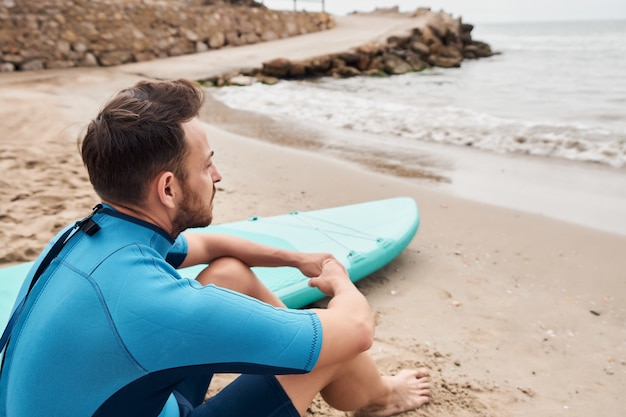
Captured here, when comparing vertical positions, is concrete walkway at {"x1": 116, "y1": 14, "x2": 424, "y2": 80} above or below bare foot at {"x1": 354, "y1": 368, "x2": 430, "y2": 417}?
above

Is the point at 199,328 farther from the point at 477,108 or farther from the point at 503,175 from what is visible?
the point at 477,108

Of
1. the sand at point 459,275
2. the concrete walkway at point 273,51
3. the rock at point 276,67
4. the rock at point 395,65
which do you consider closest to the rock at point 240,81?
the concrete walkway at point 273,51

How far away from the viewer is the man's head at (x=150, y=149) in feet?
3.58

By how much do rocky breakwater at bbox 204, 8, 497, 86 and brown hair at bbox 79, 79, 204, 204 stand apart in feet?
34.4

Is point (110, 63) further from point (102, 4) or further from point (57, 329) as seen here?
point (57, 329)

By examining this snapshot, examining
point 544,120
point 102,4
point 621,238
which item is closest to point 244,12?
point 102,4

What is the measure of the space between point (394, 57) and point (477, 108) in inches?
294

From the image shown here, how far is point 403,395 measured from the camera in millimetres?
1852

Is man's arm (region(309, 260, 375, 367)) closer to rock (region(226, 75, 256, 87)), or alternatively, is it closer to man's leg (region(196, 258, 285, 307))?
man's leg (region(196, 258, 285, 307))

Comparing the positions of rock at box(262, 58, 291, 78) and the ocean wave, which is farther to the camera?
rock at box(262, 58, 291, 78)

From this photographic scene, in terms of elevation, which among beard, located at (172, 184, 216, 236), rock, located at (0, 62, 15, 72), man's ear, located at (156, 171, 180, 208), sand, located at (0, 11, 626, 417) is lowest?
sand, located at (0, 11, 626, 417)

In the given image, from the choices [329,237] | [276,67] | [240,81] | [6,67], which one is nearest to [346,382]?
[329,237]

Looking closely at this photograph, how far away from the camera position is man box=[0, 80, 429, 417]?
96 cm

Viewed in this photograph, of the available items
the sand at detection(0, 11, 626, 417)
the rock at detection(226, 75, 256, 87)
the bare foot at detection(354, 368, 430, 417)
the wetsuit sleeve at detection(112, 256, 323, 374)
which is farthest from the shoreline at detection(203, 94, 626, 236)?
the rock at detection(226, 75, 256, 87)
